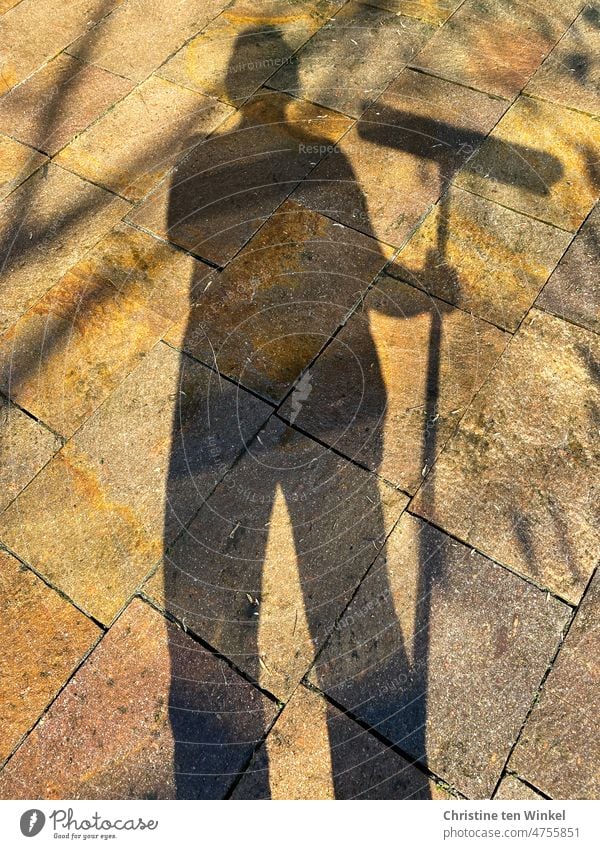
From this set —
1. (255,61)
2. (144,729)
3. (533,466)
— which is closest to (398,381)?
(533,466)

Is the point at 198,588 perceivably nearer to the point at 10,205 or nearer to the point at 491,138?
the point at 10,205

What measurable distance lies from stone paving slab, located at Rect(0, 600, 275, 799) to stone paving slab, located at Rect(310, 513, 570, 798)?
2.01 ft

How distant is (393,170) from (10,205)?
3.68m

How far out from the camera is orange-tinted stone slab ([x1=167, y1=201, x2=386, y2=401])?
4945 millimetres

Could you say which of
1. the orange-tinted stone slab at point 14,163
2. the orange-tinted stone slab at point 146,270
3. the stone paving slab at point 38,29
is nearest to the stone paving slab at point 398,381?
the orange-tinted stone slab at point 146,270

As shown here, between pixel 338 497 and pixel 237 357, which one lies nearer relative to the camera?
pixel 338 497

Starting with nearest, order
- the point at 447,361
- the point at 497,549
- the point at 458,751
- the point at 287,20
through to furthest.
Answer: the point at 458,751
the point at 497,549
the point at 447,361
the point at 287,20

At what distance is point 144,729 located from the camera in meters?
3.78

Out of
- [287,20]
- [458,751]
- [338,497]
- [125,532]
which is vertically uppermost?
[287,20]

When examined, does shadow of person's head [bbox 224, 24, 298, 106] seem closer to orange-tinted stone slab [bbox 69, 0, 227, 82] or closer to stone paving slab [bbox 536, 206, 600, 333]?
orange-tinted stone slab [bbox 69, 0, 227, 82]

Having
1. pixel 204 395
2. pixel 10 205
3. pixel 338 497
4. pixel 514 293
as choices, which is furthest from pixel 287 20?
pixel 338 497

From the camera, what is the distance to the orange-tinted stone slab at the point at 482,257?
16.7 ft

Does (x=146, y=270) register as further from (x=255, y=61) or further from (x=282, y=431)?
(x=255, y=61)

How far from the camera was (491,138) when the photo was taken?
598 cm
